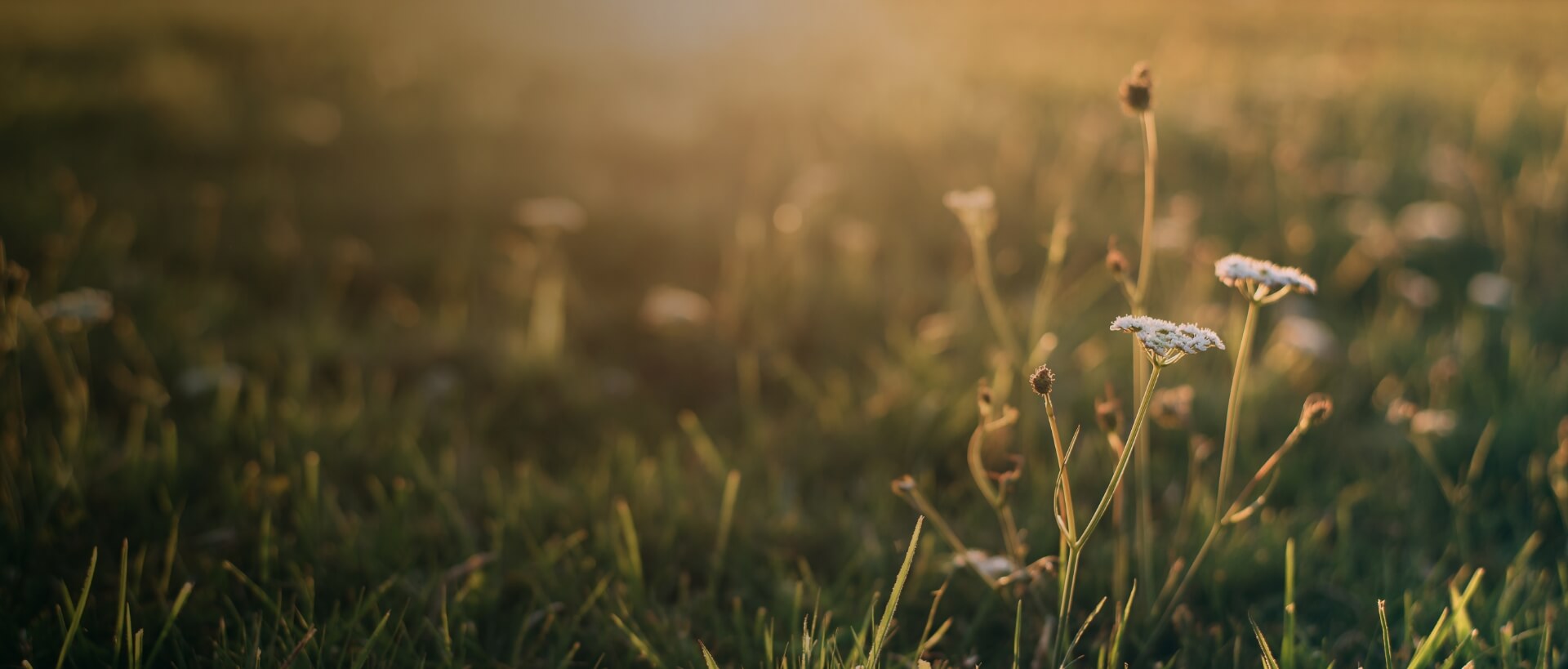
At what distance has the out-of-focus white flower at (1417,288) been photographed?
283cm

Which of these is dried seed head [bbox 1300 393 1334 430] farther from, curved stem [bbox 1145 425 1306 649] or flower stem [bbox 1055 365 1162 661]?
flower stem [bbox 1055 365 1162 661]

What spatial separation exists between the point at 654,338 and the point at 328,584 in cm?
128

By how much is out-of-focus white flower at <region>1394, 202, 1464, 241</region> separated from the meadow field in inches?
1.3

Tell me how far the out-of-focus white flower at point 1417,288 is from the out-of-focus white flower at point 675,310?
2.07 metres

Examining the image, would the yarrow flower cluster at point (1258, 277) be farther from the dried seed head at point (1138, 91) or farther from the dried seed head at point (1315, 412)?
the dried seed head at point (1138, 91)

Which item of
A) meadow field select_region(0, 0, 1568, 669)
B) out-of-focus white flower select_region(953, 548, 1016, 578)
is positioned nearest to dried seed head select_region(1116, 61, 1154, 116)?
meadow field select_region(0, 0, 1568, 669)

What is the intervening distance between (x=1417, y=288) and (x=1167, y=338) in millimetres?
2298

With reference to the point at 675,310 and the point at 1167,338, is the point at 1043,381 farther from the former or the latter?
the point at 675,310

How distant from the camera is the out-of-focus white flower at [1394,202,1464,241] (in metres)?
2.96

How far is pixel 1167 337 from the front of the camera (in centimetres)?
115

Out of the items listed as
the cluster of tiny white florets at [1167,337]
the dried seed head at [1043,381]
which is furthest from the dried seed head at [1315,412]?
the dried seed head at [1043,381]

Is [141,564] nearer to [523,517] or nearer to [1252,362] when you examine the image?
[523,517]

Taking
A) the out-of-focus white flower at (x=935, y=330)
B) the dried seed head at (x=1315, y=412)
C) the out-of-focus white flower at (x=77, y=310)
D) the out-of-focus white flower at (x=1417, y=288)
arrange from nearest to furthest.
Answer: the dried seed head at (x=1315, y=412) → the out-of-focus white flower at (x=77, y=310) → the out-of-focus white flower at (x=935, y=330) → the out-of-focus white flower at (x=1417, y=288)

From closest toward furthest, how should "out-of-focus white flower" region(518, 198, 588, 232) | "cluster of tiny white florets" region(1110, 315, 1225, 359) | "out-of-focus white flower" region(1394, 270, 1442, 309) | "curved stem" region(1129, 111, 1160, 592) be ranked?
"cluster of tiny white florets" region(1110, 315, 1225, 359) < "curved stem" region(1129, 111, 1160, 592) < "out-of-focus white flower" region(518, 198, 588, 232) < "out-of-focus white flower" region(1394, 270, 1442, 309)
